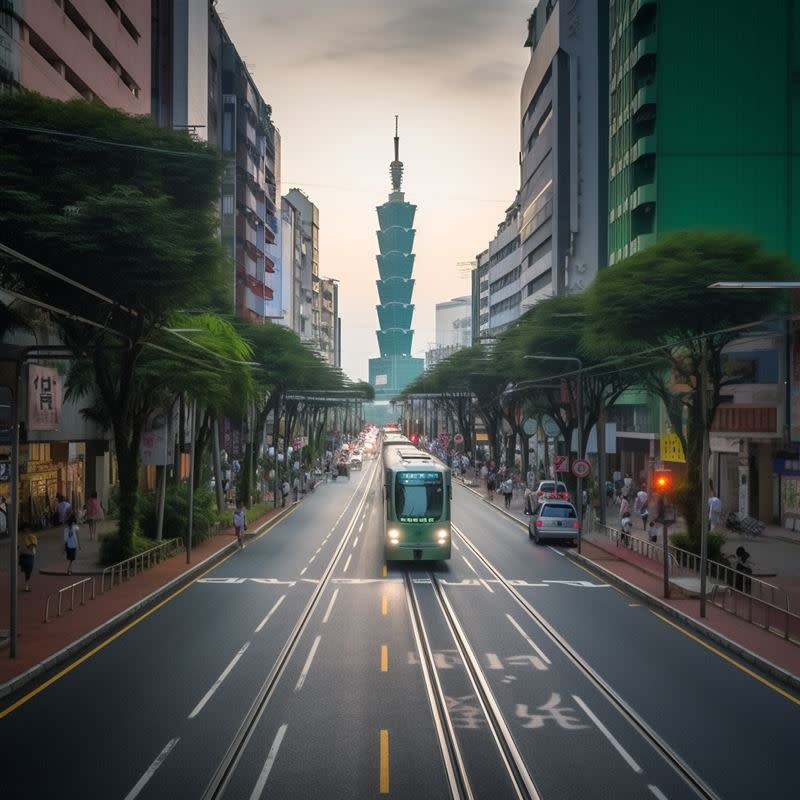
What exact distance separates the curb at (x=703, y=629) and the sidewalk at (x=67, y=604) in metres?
13.3

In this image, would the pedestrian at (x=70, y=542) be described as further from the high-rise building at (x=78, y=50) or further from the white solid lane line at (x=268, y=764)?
the white solid lane line at (x=268, y=764)

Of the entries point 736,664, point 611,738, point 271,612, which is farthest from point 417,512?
point 611,738

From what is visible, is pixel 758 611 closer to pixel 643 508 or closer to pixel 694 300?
pixel 694 300

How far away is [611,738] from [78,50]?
43584 millimetres

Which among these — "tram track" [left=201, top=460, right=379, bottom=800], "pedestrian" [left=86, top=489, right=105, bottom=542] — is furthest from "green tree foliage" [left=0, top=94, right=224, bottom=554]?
"pedestrian" [left=86, top=489, right=105, bottom=542]

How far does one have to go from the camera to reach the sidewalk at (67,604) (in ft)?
68.1

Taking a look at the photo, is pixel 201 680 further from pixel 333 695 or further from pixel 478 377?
pixel 478 377

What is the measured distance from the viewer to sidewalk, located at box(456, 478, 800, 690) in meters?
21.4

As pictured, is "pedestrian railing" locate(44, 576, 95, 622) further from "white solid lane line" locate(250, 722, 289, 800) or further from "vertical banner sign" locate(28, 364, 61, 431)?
"white solid lane line" locate(250, 722, 289, 800)

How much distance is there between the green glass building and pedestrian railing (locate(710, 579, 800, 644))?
42262 millimetres

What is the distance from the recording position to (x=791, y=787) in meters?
13.5

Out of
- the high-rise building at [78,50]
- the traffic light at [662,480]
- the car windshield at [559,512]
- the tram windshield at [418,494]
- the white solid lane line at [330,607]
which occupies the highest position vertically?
the high-rise building at [78,50]

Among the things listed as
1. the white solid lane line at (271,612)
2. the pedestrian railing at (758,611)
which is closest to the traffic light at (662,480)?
the pedestrian railing at (758,611)

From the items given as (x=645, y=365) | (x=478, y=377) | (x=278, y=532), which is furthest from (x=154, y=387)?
(x=478, y=377)
